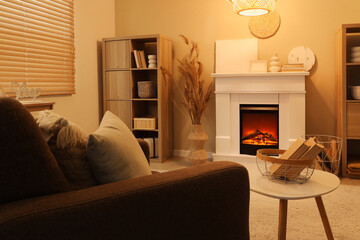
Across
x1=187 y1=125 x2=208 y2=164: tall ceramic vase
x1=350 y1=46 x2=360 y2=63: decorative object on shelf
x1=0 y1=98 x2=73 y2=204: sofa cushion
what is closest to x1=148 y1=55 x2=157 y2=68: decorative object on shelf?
x1=187 y1=125 x2=208 y2=164: tall ceramic vase

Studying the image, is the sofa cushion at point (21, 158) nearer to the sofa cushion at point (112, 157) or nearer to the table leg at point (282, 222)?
the sofa cushion at point (112, 157)

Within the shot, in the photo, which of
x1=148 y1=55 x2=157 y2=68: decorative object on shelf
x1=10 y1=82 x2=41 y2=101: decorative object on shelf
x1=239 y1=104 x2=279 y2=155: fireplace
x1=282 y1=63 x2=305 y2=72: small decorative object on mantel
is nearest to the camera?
x1=10 y1=82 x2=41 y2=101: decorative object on shelf

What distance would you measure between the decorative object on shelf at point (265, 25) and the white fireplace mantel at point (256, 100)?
627mm

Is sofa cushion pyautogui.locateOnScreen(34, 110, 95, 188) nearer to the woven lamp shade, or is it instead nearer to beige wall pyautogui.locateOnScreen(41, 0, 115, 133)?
the woven lamp shade

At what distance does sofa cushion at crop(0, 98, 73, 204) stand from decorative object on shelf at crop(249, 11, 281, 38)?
3637 mm

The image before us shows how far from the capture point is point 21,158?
908 mm

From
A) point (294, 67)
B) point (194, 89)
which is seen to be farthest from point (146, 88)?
point (294, 67)

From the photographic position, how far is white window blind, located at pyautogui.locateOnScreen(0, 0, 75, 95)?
10.6ft

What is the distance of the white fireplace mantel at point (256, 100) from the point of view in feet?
12.4

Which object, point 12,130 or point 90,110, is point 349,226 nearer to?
point 12,130

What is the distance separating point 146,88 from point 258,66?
1.42m

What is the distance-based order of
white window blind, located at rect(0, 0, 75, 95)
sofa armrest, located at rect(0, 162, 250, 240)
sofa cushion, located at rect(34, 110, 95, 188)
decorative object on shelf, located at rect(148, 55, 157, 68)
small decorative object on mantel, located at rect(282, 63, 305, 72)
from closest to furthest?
sofa armrest, located at rect(0, 162, 250, 240), sofa cushion, located at rect(34, 110, 95, 188), white window blind, located at rect(0, 0, 75, 95), small decorative object on mantel, located at rect(282, 63, 305, 72), decorative object on shelf, located at rect(148, 55, 157, 68)

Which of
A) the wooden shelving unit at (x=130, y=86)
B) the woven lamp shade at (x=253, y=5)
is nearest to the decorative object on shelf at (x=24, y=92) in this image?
the wooden shelving unit at (x=130, y=86)

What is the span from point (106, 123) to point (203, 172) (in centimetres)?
50
